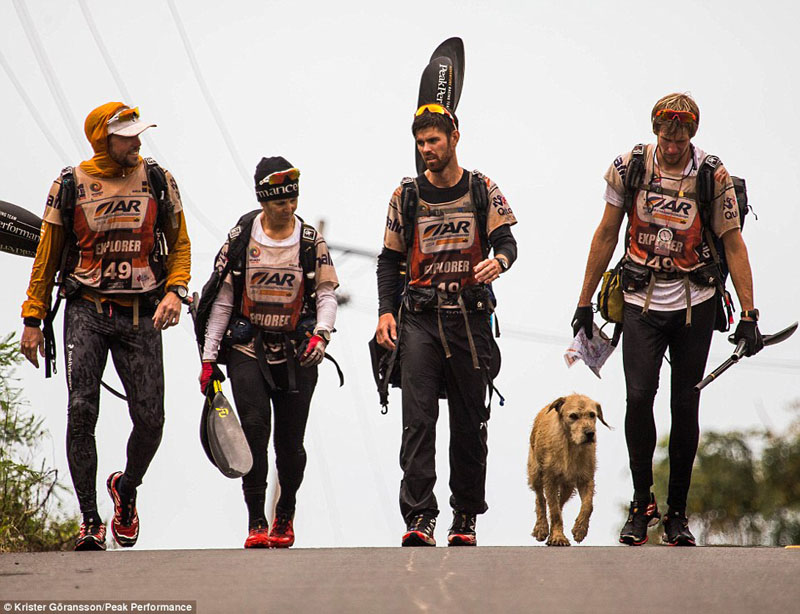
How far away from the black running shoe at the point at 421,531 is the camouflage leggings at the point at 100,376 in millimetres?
1713

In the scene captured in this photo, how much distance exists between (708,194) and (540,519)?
3.90 m

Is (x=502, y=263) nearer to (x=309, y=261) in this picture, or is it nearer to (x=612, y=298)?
(x=612, y=298)

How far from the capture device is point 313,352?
9.78 m

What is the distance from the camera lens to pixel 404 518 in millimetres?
9688

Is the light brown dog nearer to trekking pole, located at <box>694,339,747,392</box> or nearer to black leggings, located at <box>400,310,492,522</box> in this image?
black leggings, located at <box>400,310,492,522</box>

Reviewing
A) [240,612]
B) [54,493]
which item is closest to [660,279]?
[240,612]

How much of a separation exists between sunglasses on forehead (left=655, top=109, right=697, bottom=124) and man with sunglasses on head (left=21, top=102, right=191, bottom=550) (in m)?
3.20

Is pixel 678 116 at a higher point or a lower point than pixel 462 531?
higher

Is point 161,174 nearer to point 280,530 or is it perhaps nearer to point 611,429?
point 280,530

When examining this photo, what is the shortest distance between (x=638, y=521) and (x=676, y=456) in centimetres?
48

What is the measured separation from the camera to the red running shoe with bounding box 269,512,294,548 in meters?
9.96

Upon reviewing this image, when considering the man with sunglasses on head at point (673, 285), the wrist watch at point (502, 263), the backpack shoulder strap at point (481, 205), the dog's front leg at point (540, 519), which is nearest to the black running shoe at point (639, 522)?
the man with sunglasses on head at point (673, 285)

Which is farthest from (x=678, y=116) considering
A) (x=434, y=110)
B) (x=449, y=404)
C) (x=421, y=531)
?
(x=421, y=531)

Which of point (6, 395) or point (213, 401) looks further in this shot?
point (6, 395)
